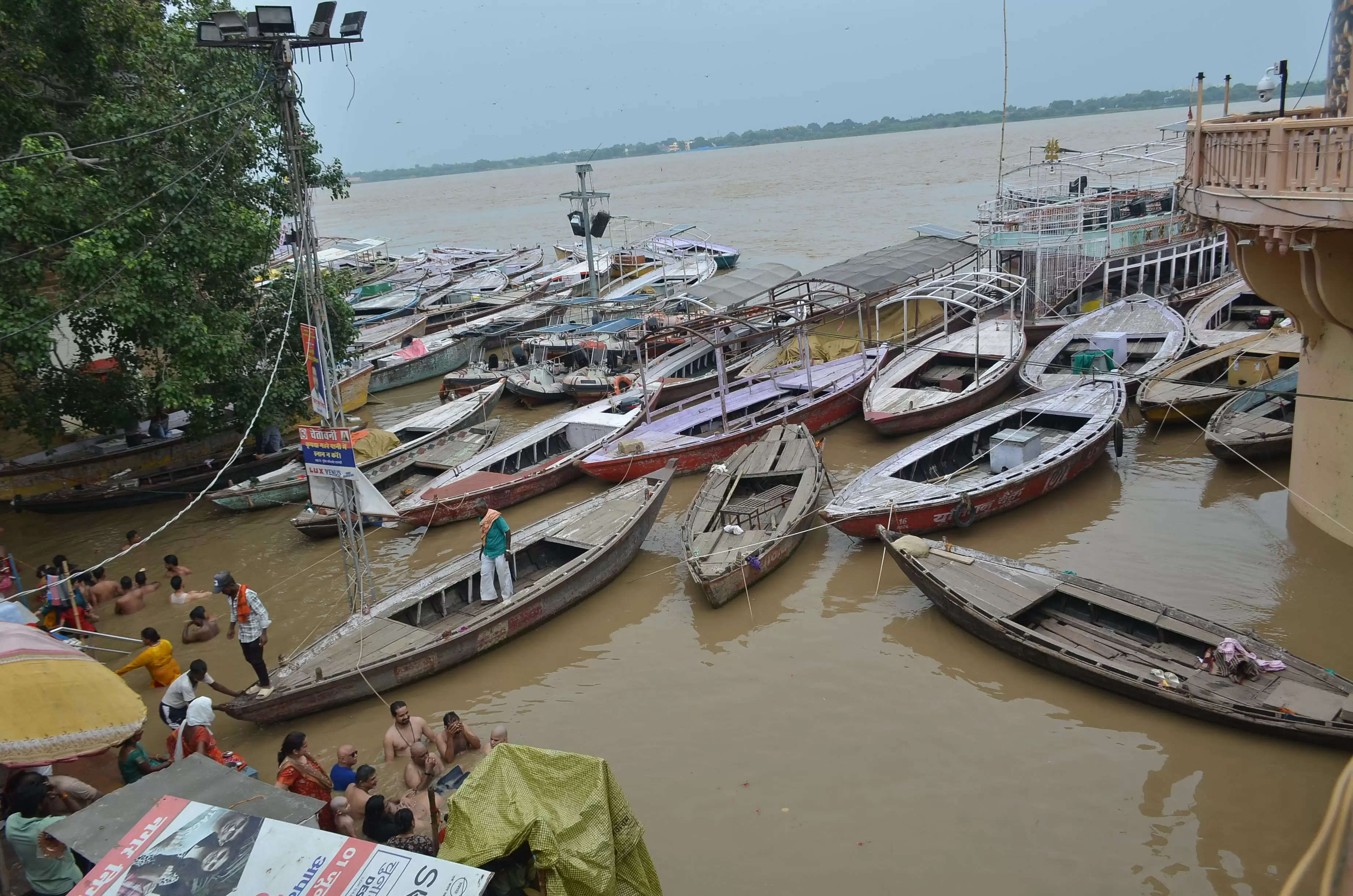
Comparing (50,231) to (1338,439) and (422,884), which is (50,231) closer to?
(422,884)

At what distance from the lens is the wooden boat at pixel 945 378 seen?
15359 millimetres

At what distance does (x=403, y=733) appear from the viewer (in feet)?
25.8

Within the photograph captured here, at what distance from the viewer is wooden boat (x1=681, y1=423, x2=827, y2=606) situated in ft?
34.8

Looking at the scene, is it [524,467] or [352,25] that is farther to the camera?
[524,467]

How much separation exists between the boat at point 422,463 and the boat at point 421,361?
24.1 feet

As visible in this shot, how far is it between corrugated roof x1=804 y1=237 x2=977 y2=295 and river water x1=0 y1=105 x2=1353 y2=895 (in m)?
5.62

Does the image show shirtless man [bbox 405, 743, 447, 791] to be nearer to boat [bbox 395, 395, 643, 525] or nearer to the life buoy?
boat [bbox 395, 395, 643, 525]

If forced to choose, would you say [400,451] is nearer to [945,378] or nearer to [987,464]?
[987,464]

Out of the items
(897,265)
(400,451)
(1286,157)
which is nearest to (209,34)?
(400,451)

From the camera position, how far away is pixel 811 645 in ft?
31.8

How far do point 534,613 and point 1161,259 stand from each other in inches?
732

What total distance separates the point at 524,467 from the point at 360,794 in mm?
8725

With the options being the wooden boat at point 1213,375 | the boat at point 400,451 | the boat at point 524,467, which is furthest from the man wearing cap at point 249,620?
the wooden boat at point 1213,375

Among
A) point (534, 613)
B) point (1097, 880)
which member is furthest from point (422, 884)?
point (534, 613)
